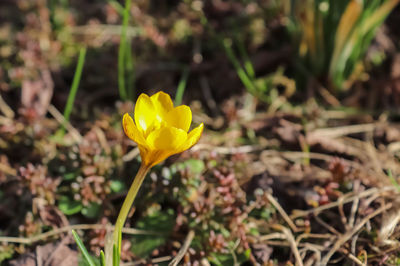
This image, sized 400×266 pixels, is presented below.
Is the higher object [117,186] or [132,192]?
[132,192]

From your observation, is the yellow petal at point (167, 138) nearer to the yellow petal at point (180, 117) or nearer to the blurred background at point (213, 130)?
the yellow petal at point (180, 117)

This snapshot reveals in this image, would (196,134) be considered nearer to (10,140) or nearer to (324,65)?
(10,140)

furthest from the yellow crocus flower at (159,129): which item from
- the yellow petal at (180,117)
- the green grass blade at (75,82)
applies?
the green grass blade at (75,82)

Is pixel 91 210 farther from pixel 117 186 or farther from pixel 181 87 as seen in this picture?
pixel 181 87

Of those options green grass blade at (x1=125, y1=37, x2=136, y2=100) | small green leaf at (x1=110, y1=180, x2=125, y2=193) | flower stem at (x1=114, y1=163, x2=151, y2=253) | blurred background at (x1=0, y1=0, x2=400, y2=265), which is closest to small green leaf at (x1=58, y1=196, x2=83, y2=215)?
blurred background at (x1=0, y1=0, x2=400, y2=265)

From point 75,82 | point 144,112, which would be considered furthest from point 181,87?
point 144,112

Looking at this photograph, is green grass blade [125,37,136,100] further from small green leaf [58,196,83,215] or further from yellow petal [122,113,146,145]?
yellow petal [122,113,146,145]

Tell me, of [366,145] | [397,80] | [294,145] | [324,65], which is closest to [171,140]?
[294,145]
